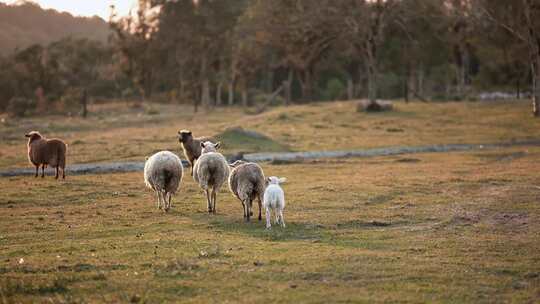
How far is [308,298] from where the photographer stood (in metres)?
9.84

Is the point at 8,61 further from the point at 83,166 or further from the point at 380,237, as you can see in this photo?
the point at 380,237

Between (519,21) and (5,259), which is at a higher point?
(519,21)

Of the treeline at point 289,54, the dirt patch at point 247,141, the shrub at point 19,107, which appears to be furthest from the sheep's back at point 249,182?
the shrub at point 19,107

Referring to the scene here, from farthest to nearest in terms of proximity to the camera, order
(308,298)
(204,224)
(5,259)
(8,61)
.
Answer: (8,61)
(204,224)
(5,259)
(308,298)

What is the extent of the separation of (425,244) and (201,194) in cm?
902

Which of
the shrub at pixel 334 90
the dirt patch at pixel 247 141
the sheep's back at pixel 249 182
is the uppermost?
the shrub at pixel 334 90

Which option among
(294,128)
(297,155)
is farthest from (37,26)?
(297,155)

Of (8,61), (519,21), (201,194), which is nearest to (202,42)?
(8,61)

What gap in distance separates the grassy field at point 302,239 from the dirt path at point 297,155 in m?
1.52

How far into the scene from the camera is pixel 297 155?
31266 millimetres

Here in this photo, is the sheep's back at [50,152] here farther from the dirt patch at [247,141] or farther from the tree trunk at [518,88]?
the tree trunk at [518,88]

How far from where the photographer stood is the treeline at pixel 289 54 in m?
52.9

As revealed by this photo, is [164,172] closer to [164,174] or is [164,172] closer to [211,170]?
[164,174]

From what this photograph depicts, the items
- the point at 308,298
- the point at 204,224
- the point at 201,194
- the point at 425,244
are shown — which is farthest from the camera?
the point at 201,194
